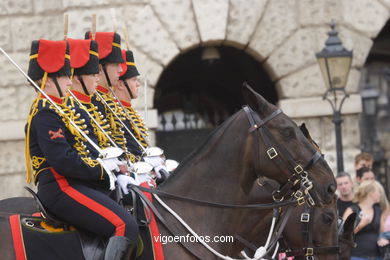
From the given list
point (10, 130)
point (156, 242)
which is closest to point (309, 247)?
point (156, 242)

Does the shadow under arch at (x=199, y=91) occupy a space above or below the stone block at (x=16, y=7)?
below

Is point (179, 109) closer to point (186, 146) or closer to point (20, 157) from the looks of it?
point (186, 146)

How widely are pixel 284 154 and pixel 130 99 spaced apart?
89.2 inches

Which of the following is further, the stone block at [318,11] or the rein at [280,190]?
the stone block at [318,11]

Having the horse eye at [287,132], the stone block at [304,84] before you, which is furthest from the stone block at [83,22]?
the horse eye at [287,132]

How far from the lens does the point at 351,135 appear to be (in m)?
12.8

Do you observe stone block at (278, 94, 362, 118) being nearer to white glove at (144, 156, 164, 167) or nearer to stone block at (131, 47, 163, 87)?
stone block at (131, 47, 163, 87)

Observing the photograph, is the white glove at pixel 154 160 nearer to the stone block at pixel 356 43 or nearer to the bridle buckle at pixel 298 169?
the bridle buckle at pixel 298 169

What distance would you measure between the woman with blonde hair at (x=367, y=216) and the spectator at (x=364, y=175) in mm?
482

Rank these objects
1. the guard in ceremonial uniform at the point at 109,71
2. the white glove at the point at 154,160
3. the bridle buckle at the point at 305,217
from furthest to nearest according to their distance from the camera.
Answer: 1. the guard in ceremonial uniform at the point at 109,71
2. the bridle buckle at the point at 305,217
3. the white glove at the point at 154,160

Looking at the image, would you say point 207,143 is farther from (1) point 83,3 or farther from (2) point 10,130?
(2) point 10,130

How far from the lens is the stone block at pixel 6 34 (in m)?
12.5

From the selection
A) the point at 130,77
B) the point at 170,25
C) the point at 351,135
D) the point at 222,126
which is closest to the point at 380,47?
the point at 351,135

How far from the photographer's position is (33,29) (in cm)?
1261
